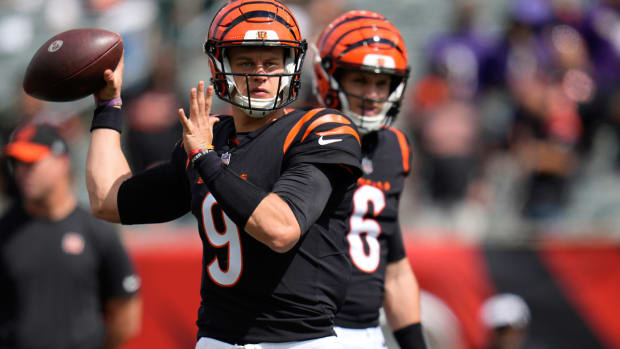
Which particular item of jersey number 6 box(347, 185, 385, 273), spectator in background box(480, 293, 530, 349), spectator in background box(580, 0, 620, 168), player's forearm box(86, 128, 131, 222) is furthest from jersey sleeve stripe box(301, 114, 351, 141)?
spectator in background box(580, 0, 620, 168)

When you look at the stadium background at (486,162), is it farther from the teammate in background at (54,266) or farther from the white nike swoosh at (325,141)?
the white nike swoosh at (325,141)

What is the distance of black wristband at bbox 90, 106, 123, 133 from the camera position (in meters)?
3.18

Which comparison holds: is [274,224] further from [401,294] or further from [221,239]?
[401,294]

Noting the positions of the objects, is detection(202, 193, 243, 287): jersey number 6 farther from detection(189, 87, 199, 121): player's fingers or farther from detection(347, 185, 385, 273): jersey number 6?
detection(347, 185, 385, 273): jersey number 6

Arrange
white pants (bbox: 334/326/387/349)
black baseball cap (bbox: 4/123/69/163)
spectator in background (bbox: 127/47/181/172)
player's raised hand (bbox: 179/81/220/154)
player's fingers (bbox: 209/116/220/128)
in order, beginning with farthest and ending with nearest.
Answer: spectator in background (bbox: 127/47/181/172)
black baseball cap (bbox: 4/123/69/163)
white pants (bbox: 334/326/387/349)
player's fingers (bbox: 209/116/220/128)
player's raised hand (bbox: 179/81/220/154)

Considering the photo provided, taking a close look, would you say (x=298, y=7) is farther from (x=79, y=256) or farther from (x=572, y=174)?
(x=79, y=256)

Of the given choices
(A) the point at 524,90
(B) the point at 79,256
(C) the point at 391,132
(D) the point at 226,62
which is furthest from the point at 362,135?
(A) the point at 524,90

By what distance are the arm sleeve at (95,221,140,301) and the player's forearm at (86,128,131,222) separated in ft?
5.82

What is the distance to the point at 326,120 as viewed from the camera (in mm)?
2873

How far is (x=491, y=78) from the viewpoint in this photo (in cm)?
828

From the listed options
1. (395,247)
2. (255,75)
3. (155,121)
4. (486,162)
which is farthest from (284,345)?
(486,162)

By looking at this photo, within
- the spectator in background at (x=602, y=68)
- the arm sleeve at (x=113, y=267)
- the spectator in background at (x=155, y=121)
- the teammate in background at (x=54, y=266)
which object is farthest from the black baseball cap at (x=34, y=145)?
the spectator in background at (x=602, y=68)

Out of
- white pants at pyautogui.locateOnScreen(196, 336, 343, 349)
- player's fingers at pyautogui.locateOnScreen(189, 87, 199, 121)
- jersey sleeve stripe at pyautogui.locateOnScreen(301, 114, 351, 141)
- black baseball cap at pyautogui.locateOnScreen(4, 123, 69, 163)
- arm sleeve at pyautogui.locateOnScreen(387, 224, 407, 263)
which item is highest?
player's fingers at pyautogui.locateOnScreen(189, 87, 199, 121)

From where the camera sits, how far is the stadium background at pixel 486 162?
6441 millimetres
